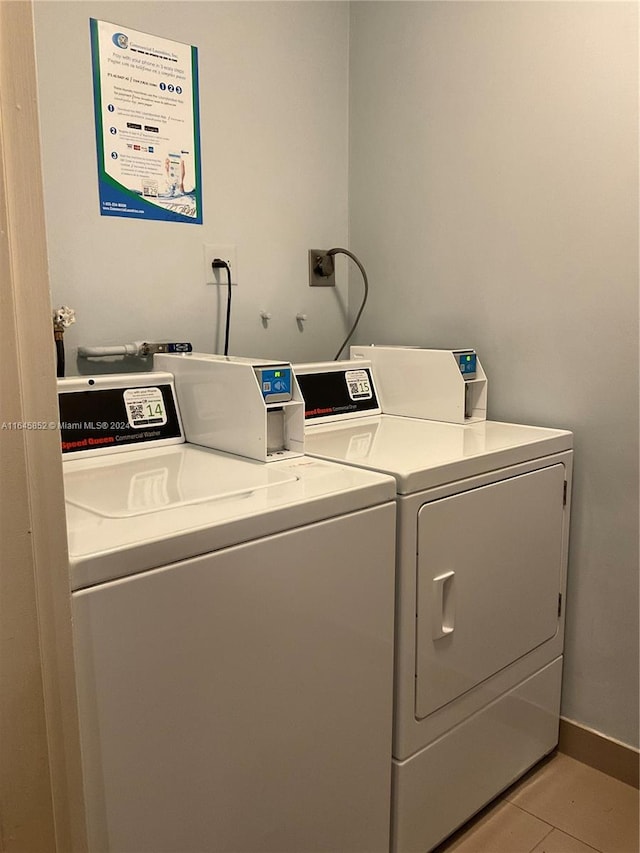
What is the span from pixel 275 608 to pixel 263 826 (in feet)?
1.27

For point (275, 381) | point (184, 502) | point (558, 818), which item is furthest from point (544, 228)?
point (558, 818)

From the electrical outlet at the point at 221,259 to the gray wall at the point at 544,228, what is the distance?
517 millimetres

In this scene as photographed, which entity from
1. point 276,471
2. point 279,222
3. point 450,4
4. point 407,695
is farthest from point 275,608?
point 450,4

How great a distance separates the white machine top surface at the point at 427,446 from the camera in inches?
54.3

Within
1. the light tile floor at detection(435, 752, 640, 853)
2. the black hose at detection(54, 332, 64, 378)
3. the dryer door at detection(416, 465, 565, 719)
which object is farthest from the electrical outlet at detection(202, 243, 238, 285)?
the light tile floor at detection(435, 752, 640, 853)

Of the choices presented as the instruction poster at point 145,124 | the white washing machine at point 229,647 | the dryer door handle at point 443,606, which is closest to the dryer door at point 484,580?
the dryer door handle at point 443,606

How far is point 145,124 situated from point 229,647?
1327 mm

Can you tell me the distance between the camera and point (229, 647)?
1.08 m

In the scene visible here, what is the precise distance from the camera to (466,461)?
144 cm

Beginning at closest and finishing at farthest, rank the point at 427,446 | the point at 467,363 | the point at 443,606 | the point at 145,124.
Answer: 1. the point at 443,606
2. the point at 427,446
3. the point at 145,124
4. the point at 467,363

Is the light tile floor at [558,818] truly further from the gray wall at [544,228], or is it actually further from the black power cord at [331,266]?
the black power cord at [331,266]

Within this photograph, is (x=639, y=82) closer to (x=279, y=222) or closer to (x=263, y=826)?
(x=279, y=222)

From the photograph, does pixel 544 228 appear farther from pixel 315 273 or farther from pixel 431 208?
pixel 315 273

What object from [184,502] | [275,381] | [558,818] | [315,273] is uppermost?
[315,273]
